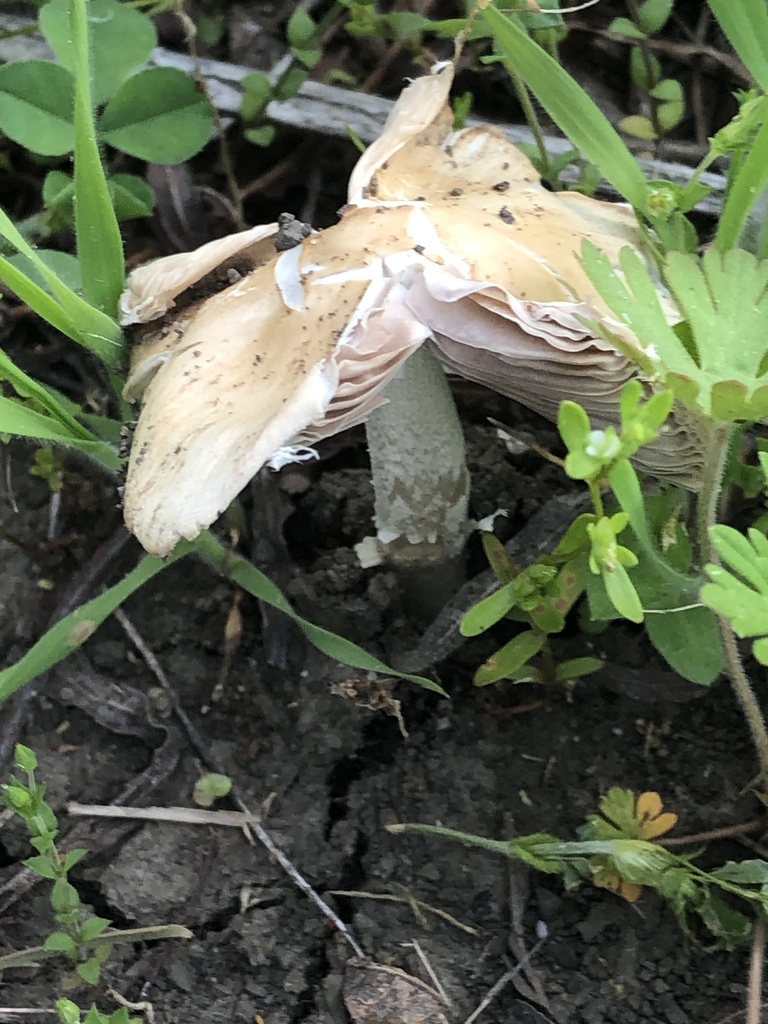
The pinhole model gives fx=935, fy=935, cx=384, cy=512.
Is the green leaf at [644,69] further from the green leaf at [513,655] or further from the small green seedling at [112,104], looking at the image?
the green leaf at [513,655]

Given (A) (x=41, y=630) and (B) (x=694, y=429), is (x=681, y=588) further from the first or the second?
(A) (x=41, y=630)

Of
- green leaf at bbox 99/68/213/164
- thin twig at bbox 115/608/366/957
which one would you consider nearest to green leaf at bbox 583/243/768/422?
thin twig at bbox 115/608/366/957

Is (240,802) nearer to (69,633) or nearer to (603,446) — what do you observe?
(69,633)

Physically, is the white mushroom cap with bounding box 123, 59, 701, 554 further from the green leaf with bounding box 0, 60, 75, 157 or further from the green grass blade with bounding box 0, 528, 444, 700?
the green leaf with bounding box 0, 60, 75, 157

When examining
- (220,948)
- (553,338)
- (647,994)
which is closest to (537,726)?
(647,994)

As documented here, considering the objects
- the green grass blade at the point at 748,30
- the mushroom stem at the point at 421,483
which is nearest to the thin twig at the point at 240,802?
the mushroom stem at the point at 421,483
